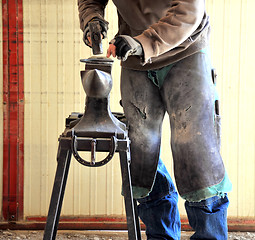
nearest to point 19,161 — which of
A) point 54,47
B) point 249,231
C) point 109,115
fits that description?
point 54,47

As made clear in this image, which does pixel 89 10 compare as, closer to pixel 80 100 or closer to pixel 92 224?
pixel 80 100

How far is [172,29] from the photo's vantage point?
2.17m

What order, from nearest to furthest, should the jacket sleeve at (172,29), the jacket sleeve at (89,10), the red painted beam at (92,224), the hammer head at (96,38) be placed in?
the jacket sleeve at (172,29) → the hammer head at (96,38) → the jacket sleeve at (89,10) → the red painted beam at (92,224)

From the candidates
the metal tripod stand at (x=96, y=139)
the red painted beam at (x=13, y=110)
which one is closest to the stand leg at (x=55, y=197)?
the metal tripod stand at (x=96, y=139)

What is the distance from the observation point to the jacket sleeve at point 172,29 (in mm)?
2145

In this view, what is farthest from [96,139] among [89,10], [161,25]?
[89,10]

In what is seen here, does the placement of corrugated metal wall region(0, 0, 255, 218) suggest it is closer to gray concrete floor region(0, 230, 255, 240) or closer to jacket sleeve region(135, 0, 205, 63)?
gray concrete floor region(0, 230, 255, 240)

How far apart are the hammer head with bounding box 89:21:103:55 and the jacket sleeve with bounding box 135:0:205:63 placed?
0.37 m

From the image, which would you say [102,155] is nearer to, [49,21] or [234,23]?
[49,21]

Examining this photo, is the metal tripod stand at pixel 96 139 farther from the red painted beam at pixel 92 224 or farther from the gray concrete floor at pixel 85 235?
the red painted beam at pixel 92 224

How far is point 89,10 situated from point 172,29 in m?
0.67

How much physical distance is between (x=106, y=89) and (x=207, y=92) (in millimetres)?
606

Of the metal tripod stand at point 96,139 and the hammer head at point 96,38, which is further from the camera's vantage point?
the hammer head at point 96,38

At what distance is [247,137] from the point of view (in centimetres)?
357
